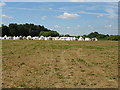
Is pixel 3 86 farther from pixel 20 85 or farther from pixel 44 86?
pixel 44 86

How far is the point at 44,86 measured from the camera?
271 inches

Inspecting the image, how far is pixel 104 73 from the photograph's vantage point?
9.27 meters

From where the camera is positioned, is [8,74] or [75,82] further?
[8,74]

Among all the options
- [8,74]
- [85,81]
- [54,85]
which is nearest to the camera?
[54,85]

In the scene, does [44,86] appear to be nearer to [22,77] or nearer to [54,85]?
[54,85]

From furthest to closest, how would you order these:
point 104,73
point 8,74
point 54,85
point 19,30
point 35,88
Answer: point 19,30 → point 104,73 → point 8,74 → point 54,85 → point 35,88

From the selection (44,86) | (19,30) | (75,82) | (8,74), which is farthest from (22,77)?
(19,30)

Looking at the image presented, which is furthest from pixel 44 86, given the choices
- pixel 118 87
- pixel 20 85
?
pixel 118 87

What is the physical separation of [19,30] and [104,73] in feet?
298

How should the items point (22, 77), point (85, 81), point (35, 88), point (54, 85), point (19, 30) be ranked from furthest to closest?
point (19, 30) → point (22, 77) → point (85, 81) → point (54, 85) → point (35, 88)

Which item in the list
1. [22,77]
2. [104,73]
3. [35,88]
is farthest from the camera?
[104,73]

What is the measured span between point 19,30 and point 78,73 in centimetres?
9071

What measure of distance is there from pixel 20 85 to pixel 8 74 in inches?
75.6

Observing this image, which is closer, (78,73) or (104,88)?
(104,88)
